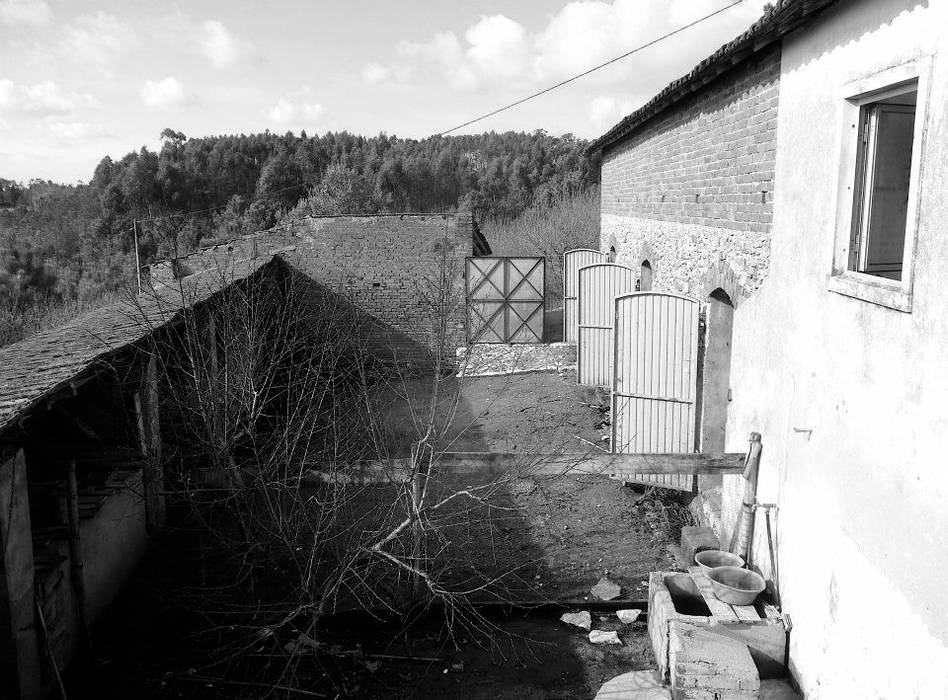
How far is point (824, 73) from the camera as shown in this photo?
15.7 ft

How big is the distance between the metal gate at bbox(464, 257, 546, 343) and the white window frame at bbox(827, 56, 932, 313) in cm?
1141

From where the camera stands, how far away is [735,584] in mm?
5738

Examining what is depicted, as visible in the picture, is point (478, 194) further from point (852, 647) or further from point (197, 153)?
point (852, 647)

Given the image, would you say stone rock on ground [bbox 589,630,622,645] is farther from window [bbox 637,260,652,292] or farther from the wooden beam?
window [bbox 637,260,652,292]

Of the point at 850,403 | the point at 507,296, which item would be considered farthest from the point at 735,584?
the point at 507,296

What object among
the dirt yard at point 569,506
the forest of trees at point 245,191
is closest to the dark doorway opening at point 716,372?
the dirt yard at point 569,506

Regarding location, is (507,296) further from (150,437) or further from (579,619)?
(579,619)

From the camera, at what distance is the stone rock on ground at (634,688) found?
16.8 feet

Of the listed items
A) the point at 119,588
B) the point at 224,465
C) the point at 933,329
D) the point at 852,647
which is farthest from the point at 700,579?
the point at 119,588

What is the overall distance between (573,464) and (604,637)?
4.95 ft

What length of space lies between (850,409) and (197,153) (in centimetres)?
5686

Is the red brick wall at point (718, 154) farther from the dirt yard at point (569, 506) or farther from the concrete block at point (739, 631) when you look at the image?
the concrete block at point (739, 631)

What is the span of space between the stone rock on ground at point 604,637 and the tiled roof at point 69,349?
467cm

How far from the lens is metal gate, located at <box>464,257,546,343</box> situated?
15938 millimetres
